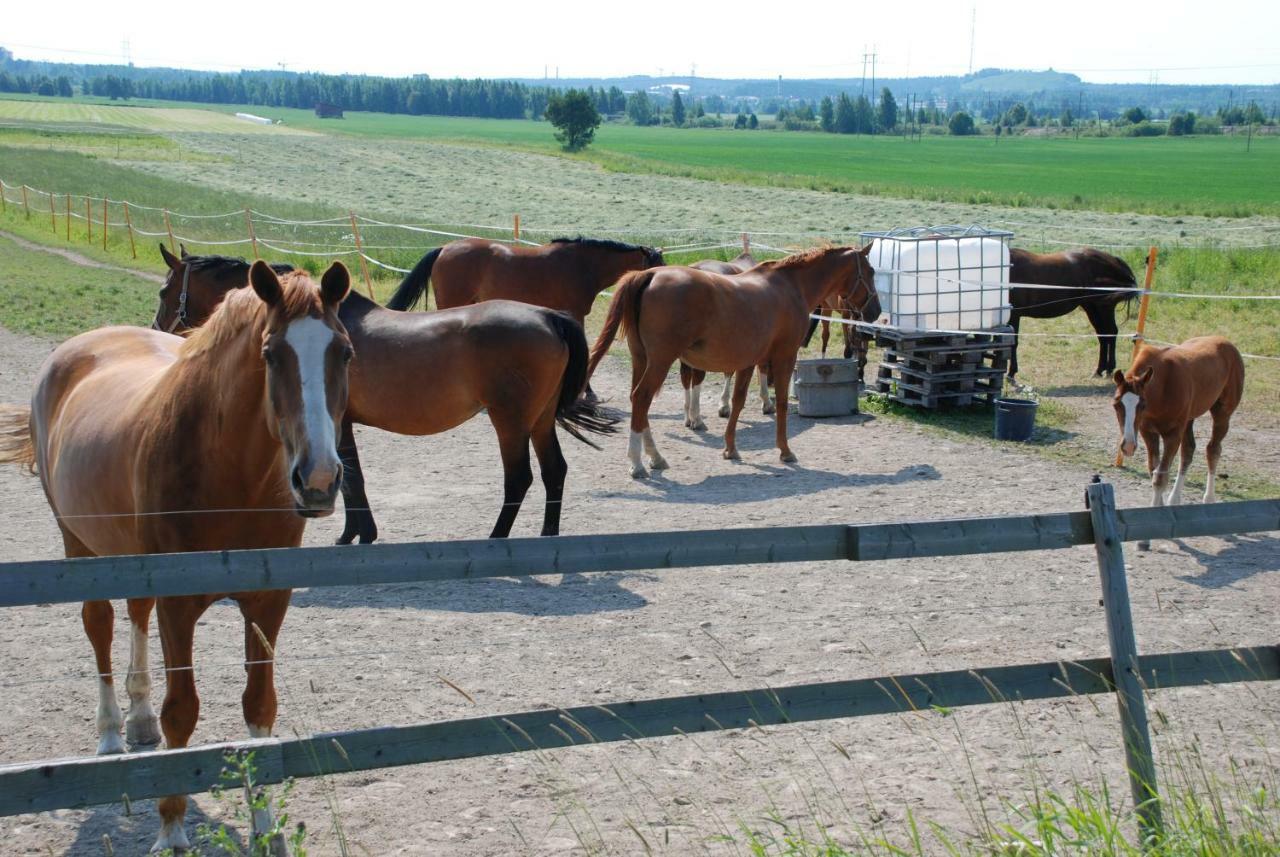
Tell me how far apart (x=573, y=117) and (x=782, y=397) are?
8323cm

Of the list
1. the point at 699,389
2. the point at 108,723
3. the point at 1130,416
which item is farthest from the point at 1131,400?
the point at 108,723

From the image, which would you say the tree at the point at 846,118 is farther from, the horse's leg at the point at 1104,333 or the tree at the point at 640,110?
the horse's leg at the point at 1104,333

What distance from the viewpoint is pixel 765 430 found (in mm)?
12023

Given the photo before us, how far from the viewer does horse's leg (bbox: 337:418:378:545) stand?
7.63 m

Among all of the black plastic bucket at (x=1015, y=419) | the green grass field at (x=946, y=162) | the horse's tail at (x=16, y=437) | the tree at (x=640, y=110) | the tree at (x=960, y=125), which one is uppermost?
the tree at (x=640, y=110)

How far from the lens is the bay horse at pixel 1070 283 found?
14.9 metres

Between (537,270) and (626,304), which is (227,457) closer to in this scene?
(626,304)

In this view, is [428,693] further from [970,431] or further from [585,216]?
[585,216]

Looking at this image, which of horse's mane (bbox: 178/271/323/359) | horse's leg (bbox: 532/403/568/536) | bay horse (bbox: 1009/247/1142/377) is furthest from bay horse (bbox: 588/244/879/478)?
horse's mane (bbox: 178/271/323/359)

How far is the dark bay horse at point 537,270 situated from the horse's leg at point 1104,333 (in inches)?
243

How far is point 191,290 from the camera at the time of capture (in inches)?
377

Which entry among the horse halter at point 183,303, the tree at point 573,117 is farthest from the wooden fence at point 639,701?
the tree at point 573,117

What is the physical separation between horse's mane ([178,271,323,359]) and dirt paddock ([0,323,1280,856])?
166cm

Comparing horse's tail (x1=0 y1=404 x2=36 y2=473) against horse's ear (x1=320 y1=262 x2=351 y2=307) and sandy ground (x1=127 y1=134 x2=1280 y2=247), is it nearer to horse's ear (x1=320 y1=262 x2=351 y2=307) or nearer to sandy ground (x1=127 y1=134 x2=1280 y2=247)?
horse's ear (x1=320 y1=262 x2=351 y2=307)
